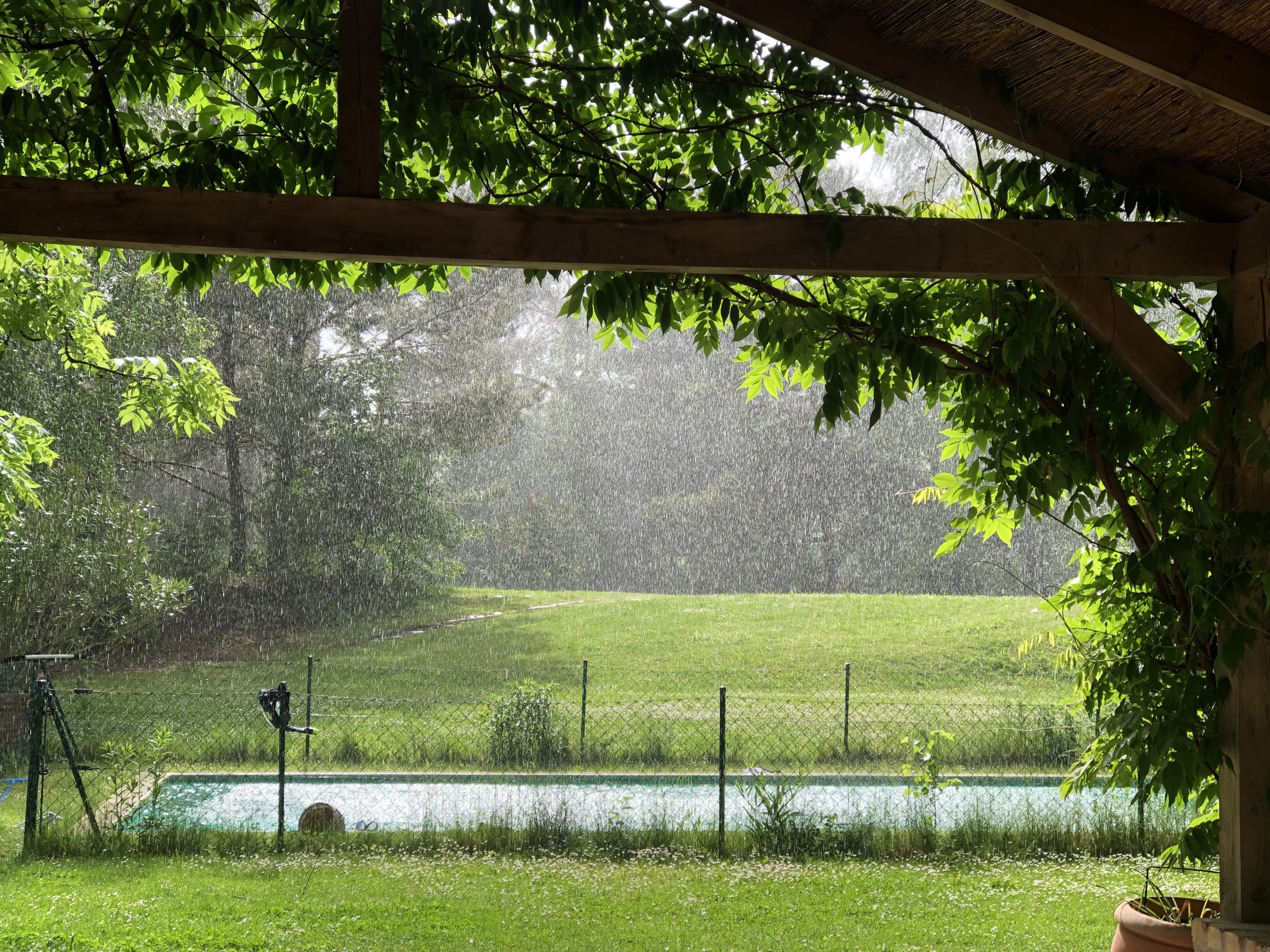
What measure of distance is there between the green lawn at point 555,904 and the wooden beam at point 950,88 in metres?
3.03

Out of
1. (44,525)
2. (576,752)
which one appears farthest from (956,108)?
(44,525)

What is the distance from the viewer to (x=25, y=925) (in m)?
4.48

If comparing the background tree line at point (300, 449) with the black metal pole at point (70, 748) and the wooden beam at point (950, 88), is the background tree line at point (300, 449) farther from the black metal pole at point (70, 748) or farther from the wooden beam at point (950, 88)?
the wooden beam at point (950, 88)

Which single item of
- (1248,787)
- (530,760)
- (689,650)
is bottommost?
(530,760)

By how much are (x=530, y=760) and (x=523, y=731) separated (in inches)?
9.3

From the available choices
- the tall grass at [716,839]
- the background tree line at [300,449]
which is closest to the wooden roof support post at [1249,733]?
the tall grass at [716,839]

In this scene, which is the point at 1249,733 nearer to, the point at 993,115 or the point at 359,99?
the point at 993,115

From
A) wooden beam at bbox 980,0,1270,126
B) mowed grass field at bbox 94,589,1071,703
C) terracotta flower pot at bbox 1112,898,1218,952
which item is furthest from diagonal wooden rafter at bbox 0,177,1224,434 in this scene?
mowed grass field at bbox 94,589,1071,703

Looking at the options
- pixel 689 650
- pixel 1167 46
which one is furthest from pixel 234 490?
pixel 1167 46

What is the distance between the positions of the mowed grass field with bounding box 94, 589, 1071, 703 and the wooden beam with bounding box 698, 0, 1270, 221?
9803 mm

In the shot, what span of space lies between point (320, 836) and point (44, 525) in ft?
19.4

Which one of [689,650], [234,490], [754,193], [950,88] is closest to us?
[950,88]

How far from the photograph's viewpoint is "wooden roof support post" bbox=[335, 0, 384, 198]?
2373 millimetres

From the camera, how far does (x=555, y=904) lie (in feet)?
16.4
